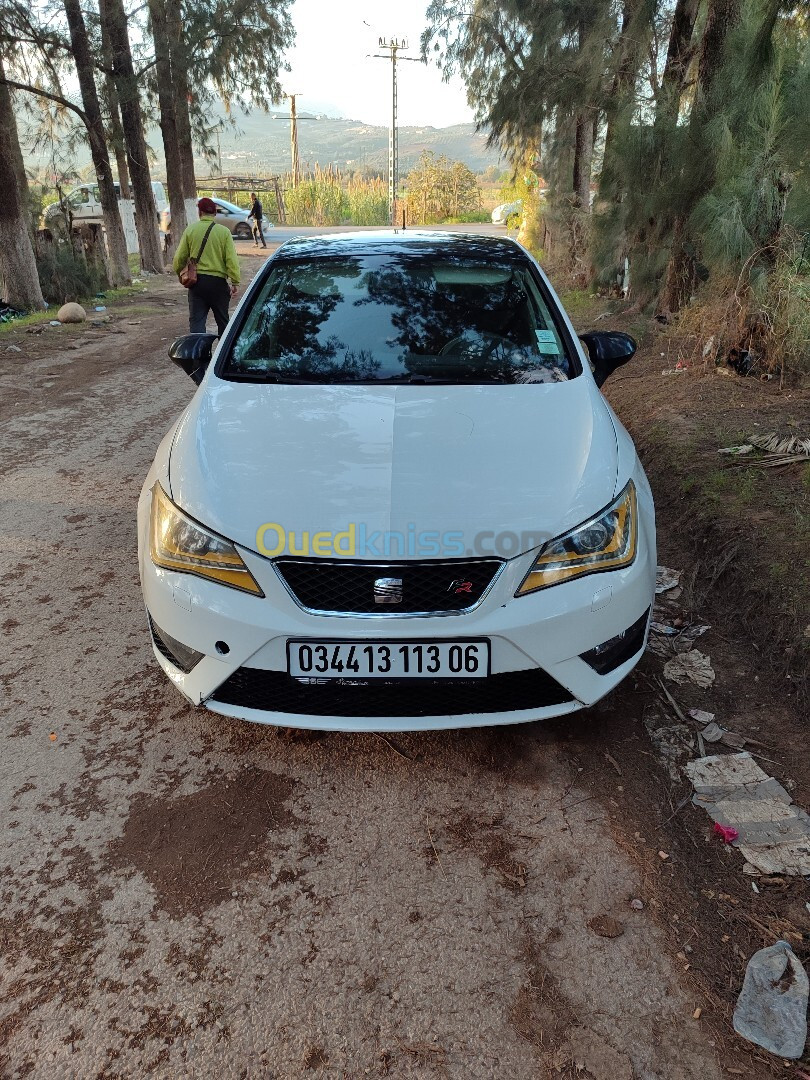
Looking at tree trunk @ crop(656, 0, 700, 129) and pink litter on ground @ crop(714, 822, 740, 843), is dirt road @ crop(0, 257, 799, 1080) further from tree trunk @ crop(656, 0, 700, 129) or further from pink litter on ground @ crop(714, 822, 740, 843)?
tree trunk @ crop(656, 0, 700, 129)

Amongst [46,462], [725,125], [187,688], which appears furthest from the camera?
[725,125]

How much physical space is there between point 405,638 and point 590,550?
2.05 ft

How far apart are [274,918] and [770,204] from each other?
6.07m

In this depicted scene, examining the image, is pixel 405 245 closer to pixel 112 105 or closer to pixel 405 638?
pixel 405 638

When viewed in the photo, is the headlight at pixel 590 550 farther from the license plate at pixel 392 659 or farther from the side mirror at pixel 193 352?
the side mirror at pixel 193 352

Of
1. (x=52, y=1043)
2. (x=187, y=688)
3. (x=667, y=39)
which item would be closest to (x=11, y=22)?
(x=667, y=39)

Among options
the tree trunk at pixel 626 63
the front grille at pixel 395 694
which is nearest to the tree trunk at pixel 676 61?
the tree trunk at pixel 626 63

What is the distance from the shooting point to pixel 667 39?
8047 millimetres

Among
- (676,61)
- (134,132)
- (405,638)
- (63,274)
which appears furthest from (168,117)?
(405,638)

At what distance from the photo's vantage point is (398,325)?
3.32 meters

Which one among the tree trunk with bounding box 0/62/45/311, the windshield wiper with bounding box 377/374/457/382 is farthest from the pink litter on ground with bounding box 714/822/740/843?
the tree trunk with bounding box 0/62/45/311

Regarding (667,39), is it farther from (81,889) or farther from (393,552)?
(81,889)

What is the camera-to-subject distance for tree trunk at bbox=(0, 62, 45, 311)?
11.4 meters

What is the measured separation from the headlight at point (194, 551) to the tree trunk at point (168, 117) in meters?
16.7
